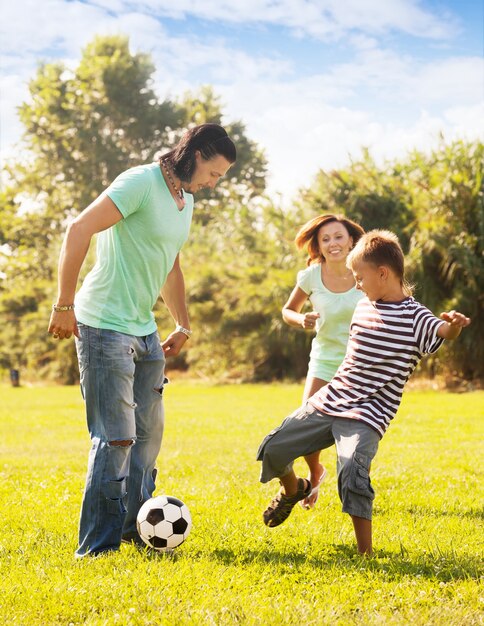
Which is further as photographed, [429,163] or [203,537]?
[429,163]

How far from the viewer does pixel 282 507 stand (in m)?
5.27

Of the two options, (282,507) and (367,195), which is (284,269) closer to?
(367,195)

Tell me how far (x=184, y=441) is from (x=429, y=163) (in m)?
11.5

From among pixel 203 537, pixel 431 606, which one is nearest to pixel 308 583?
pixel 431 606

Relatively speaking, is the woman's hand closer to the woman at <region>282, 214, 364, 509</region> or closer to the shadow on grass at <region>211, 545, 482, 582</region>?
the woman at <region>282, 214, 364, 509</region>

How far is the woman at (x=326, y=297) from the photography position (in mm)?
6309

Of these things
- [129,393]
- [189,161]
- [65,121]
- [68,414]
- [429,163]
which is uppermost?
[65,121]

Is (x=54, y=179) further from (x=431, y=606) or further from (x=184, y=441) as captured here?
(x=431, y=606)

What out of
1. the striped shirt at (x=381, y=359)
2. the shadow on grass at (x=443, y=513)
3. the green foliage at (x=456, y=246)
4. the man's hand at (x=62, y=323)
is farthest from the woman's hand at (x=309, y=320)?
the green foliage at (x=456, y=246)

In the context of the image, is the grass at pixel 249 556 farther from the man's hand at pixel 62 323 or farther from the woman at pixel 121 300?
the man's hand at pixel 62 323

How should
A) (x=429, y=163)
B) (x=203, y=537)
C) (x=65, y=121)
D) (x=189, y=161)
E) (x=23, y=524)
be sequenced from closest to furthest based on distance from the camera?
(x=189, y=161) < (x=203, y=537) < (x=23, y=524) < (x=429, y=163) < (x=65, y=121)

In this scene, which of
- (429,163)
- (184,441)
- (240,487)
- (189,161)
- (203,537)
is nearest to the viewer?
(189,161)

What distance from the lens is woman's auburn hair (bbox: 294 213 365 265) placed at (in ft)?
21.4

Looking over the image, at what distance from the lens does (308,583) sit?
163 inches
